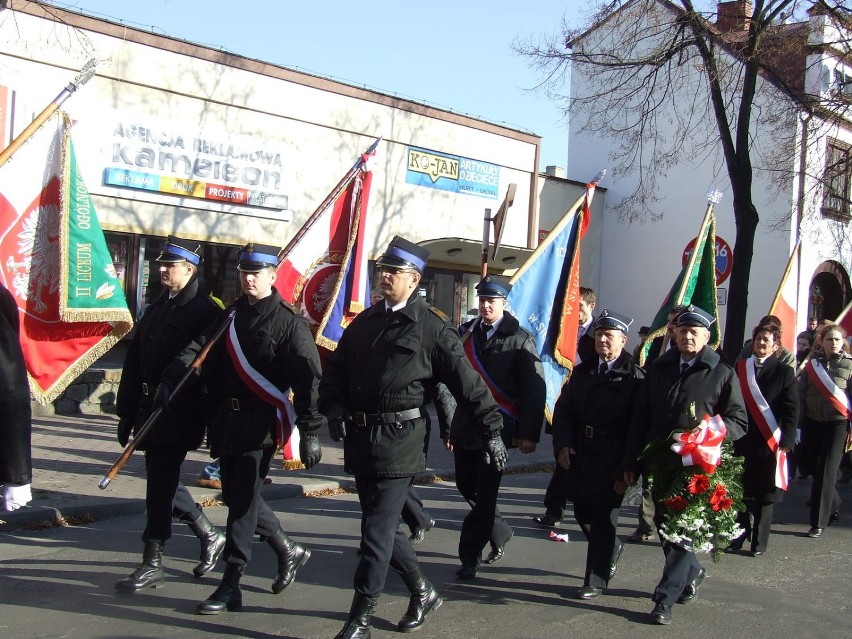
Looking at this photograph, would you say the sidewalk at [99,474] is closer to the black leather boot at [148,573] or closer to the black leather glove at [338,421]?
the black leather boot at [148,573]

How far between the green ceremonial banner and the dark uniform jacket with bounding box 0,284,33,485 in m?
6.52

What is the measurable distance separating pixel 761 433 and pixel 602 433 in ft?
6.97

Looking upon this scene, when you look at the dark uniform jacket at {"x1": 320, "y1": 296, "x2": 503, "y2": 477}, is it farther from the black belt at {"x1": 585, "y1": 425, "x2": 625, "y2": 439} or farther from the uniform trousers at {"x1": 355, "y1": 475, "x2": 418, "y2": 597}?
the black belt at {"x1": 585, "y1": 425, "x2": 625, "y2": 439}

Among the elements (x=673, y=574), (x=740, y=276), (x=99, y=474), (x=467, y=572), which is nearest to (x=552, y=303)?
(x=467, y=572)

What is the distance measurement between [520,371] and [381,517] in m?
1.87

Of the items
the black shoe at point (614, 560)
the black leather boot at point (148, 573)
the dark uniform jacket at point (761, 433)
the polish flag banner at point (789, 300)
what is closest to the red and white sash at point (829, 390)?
the dark uniform jacket at point (761, 433)

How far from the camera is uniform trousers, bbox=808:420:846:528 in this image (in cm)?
829

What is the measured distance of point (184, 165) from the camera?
13.6 meters

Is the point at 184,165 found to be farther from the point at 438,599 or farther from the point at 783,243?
the point at 783,243

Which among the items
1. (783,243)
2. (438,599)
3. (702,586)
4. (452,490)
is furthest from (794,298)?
(783,243)

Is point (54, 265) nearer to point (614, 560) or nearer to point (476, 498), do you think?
point (476, 498)

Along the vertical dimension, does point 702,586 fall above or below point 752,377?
below

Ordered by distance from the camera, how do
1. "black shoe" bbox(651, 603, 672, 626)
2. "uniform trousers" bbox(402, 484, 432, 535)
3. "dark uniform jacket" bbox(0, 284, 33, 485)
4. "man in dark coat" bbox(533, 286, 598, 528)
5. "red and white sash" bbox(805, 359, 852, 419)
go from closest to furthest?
"dark uniform jacket" bbox(0, 284, 33, 485) < "black shoe" bbox(651, 603, 672, 626) < "uniform trousers" bbox(402, 484, 432, 535) < "man in dark coat" bbox(533, 286, 598, 528) < "red and white sash" bbox(805, 359, 852, 419)

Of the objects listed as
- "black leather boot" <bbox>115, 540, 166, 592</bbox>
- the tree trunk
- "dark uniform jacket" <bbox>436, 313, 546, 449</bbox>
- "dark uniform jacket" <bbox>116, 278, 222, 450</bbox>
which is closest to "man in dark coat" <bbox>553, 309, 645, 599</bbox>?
"dark uniform jacket" <bbox>436, 313, 546, 449</bbox>
